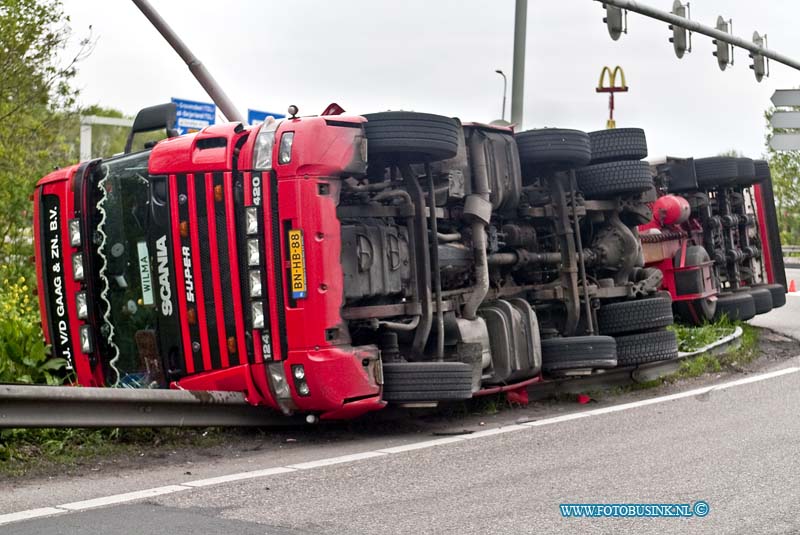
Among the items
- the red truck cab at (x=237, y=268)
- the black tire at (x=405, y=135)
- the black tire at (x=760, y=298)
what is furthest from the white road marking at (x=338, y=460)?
the black tire at (x=760, y=298)

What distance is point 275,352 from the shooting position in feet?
25.0

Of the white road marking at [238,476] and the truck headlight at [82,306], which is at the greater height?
the truck headlight at [82,306]

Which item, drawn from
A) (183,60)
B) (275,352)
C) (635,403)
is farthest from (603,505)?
(183,60)

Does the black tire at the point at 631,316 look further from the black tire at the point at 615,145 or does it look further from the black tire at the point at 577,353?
the black tire at the point at 615,145

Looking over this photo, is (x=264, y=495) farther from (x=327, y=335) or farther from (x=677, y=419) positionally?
(x=677, y=419)

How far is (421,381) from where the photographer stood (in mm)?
7930

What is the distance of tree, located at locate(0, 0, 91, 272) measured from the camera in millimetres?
14570

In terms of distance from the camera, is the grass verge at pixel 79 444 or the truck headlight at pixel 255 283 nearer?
the grass verge at pixel 79 444

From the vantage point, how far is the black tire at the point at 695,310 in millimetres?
13273

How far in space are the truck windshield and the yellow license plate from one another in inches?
42.2

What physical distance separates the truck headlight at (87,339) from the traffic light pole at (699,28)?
835 centimetres

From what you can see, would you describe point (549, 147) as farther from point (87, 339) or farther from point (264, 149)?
point (87, 339)

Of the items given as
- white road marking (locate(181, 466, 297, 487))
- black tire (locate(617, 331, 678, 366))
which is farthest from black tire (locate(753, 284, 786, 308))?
white road marking (locate(181, 466, 297, 487))

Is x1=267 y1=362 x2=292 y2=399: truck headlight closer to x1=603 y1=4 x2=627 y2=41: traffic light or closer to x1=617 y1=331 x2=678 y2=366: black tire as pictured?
x1=617 y1=331 x2=678 y2=366: black tire
